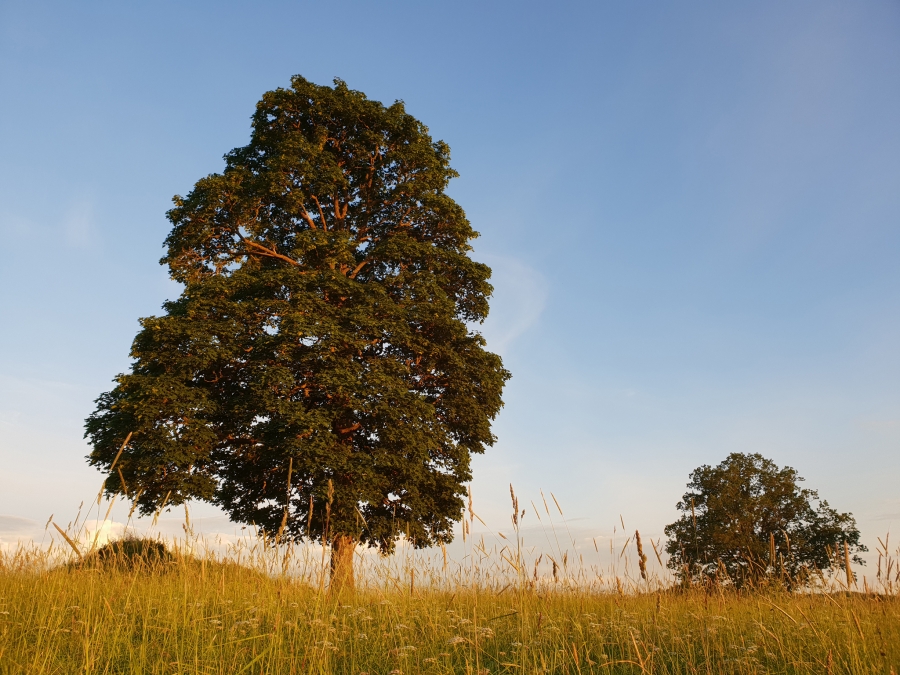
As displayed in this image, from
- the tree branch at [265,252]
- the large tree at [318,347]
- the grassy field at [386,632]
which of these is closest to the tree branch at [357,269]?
the large tree at [318,347]

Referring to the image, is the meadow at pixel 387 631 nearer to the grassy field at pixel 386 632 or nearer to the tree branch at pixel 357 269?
the grassy field at pixel 386 632

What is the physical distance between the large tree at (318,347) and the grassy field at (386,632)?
5.45 meters

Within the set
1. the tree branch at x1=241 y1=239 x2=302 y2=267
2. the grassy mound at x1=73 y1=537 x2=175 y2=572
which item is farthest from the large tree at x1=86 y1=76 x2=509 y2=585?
the grassy mound at x1=73 y1=537 x2=175 y2=572

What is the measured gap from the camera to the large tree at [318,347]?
1416 centimetres

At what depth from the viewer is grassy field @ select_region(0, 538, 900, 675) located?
4.61 metres

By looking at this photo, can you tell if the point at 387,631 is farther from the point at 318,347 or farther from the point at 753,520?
the point at 753,520

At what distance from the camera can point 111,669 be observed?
466 cm

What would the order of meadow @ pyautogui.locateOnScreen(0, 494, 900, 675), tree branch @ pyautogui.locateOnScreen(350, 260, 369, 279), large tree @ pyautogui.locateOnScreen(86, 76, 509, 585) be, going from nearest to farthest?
1. meadow @ pyautogui.locateOnScreen(0, 494, 900, 675)
2. large tree @ pyautogui.locateOnScreen(86, 76, 509, 585)
3. tree branch @ pyautogui.locateOnScreen(350, 260, 369, 279)

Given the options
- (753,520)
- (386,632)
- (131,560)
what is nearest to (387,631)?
(386,632)

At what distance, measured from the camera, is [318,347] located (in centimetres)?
1465

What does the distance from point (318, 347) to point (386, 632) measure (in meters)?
9.60

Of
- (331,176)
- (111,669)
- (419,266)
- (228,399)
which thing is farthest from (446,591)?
(331,176)

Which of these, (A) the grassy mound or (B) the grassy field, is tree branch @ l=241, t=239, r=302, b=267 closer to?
(A) the grassy mound

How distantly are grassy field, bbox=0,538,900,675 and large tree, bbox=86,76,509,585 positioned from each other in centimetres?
545
